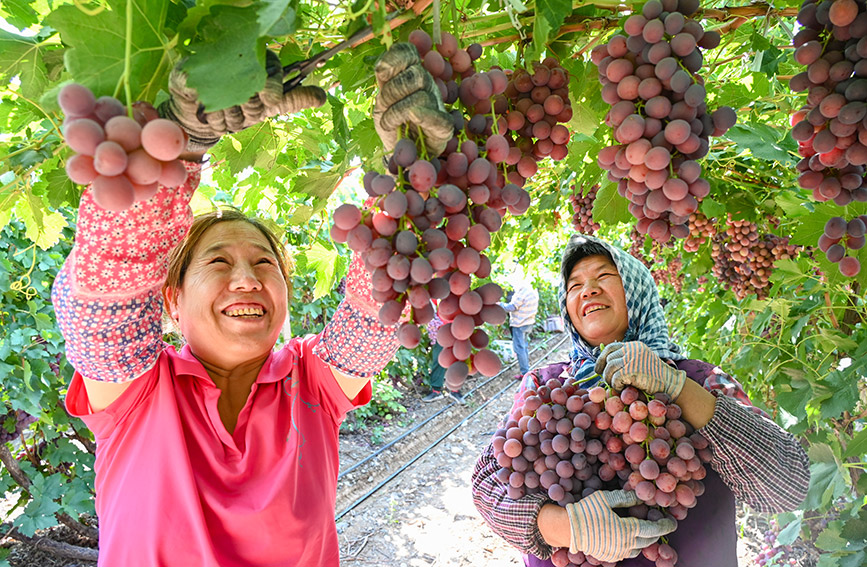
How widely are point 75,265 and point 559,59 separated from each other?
110 centimetres

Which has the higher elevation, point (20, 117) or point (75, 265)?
point (20, 117)

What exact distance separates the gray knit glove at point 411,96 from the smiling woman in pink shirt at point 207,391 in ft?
1.97

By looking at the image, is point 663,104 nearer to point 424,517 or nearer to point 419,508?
point 424,517

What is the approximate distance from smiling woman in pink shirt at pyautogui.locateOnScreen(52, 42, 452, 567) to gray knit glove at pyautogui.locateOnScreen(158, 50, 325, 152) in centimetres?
43

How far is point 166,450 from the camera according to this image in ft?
4.81

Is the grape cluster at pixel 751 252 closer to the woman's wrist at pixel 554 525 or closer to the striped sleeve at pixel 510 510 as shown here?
the striped sleeve at pixel 510 510

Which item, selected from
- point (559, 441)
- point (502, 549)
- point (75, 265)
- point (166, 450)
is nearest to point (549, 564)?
point (559, 441)

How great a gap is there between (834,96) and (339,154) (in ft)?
3.56

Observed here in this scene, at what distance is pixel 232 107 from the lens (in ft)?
2.28

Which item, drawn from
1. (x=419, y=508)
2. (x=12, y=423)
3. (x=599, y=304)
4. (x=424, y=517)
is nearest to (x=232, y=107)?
(x=599, y=304)

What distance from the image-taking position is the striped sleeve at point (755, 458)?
163cm

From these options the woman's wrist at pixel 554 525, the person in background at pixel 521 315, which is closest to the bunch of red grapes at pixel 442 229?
the woman's wrist at pixel 554 525

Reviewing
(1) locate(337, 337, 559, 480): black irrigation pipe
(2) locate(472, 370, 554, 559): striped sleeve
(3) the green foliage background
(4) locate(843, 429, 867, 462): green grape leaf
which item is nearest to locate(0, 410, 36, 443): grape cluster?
(3) the green foliage background

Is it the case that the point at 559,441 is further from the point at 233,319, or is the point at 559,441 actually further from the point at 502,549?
the point at 502,549
